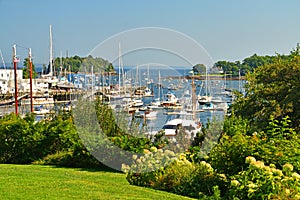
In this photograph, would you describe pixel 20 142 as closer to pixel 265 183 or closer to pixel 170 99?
pixel 170 99

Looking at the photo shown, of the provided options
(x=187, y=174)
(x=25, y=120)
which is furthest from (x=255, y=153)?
(x=25, y=120)

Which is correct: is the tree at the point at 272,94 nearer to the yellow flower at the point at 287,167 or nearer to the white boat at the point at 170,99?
the white boat at the point at 170,99

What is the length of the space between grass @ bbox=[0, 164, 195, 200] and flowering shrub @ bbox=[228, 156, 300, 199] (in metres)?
1.04

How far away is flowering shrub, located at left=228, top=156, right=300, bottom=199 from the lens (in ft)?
18.5

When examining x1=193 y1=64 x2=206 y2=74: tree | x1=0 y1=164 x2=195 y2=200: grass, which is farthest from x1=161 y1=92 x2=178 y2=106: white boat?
x1=0 y1=164 x2=195 y2=200: grass

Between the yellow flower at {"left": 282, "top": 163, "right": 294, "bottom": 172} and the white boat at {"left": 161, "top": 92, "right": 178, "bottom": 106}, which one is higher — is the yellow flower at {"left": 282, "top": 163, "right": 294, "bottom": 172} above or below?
below

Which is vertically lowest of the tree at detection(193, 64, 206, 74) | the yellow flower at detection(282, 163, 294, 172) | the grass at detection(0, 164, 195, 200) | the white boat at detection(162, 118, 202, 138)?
the grass at detection(0, 164, 195, 200)

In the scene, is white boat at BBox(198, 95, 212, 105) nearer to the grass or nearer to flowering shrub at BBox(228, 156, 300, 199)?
the grass

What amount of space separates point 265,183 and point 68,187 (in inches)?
116

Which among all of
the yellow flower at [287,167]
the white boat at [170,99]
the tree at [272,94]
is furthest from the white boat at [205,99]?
the yellow flower at [287,167]

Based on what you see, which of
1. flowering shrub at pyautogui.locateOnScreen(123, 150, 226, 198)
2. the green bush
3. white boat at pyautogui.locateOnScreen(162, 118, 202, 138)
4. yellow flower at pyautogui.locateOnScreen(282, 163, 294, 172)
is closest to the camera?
yellow flower at pyautogui.locateOnScreen(282, 163, 294, 172)

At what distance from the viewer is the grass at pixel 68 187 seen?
630 centimetres

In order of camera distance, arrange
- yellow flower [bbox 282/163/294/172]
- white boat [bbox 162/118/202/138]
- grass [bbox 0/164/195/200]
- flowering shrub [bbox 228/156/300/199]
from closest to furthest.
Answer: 1. flowering shrub [bbox 228/156/300/199]
2. yellow flower [bbox 282/163/294/172]
3. grass [bbox 0/164/195/200]
4. white boat [bbox 162/118/202/138]

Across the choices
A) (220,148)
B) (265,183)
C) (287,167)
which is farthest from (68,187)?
(287,167)
